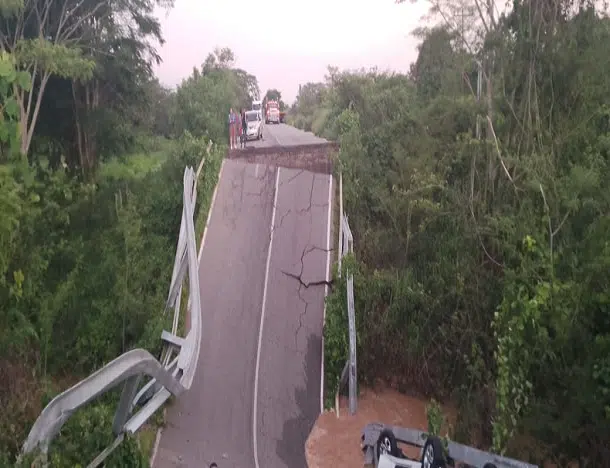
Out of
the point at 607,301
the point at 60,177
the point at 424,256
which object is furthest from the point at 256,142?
the point at 607,301

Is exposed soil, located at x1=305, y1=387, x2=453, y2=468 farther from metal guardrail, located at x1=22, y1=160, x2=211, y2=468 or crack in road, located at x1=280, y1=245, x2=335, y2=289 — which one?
metal guardrail, located at x1=22, y1=160, x2=211, y2=468

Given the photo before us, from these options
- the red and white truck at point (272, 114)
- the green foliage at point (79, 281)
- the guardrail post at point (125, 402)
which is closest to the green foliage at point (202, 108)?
the green foliage at point (79, 281)

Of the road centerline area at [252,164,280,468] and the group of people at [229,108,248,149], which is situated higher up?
the group of people at [229,108,248,149]

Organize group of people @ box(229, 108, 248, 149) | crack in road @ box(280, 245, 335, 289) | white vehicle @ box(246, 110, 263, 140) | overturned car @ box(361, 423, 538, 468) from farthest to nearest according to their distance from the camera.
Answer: white vehicle @ box(246, 110, 263, 140) → group of people @ box(229, 108, 248, 149) → crack in road @ box(280, 245, 335, 289) → overturned car @ box(361, 423, 538, 468)

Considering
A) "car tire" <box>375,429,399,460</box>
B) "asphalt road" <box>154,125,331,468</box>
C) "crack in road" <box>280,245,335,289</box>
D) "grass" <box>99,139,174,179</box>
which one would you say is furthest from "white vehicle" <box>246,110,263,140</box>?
"car tire" <box>375,429,399,460</box>

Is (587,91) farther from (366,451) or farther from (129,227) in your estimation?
(129,227)

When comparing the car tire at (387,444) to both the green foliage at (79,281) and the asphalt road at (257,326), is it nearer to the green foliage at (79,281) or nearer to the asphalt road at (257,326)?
the asphalt road at (257,326)

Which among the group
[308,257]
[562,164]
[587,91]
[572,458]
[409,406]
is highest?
[587,91]
